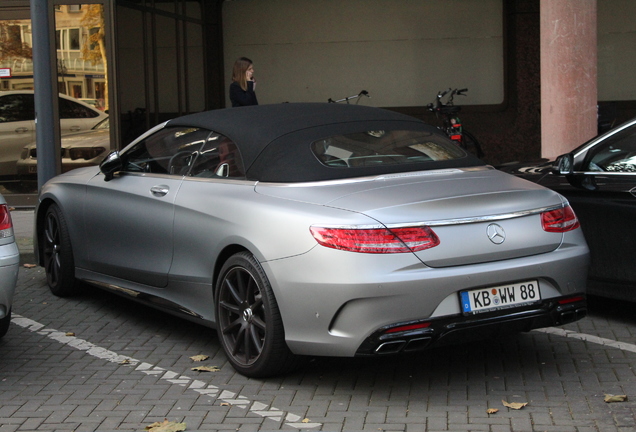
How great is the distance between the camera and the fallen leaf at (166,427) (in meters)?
4.49

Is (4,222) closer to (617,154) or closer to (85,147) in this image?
(617,154)

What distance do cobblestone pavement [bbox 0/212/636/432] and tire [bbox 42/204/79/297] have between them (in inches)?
31.1

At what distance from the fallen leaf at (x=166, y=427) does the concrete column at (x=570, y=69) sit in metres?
6.45

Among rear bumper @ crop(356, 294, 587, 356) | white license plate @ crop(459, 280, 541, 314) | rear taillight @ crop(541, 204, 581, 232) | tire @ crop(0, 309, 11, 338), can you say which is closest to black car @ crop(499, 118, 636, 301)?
rear taillight @ crop(541, 204, 581, 232)

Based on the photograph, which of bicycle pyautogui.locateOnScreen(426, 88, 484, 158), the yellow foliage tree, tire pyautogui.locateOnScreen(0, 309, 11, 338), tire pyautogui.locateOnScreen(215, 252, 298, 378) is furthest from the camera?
bicycle pyautogui.locateOnScreen(426, 88, 484, 158)

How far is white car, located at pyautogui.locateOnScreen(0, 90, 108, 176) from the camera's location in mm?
12602

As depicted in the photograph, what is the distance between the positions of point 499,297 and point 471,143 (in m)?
10.6

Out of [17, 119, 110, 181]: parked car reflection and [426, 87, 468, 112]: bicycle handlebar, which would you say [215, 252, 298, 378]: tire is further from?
[426, 87, 468, 112]: bicycle handlebar

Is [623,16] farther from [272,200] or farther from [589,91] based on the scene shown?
[272,200]

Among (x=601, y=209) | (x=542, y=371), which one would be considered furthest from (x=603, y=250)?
(x=542, y=371)

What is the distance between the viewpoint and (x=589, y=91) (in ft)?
32.4

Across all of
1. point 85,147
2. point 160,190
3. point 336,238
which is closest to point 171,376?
point 160,190

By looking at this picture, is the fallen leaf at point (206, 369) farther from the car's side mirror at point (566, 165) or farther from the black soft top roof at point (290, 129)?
the car's side mirror at point (566, 165)

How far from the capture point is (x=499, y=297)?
190 inches
